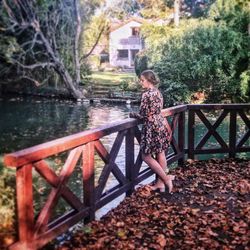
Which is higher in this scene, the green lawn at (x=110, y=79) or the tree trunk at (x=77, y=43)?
the tree trunk at (x=77, y=43)

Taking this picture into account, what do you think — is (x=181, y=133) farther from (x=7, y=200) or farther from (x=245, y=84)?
(x=245, y=84)

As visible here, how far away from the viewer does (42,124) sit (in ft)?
51.5

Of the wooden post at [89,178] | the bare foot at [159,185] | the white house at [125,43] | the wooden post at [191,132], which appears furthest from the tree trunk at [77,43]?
the white house at [125,43]

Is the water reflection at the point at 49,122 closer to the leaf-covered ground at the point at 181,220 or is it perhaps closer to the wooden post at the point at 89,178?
the leaf-covered ground at the point at 181,220

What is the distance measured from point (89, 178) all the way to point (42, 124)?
1141 centimetres

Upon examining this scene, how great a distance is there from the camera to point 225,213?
489 centimetres

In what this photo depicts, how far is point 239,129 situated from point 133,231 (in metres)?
10.0

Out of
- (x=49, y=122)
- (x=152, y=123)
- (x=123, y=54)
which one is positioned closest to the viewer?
(x=152, y=123)

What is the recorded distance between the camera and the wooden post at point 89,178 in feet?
14.9

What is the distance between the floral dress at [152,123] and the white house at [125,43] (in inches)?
1853

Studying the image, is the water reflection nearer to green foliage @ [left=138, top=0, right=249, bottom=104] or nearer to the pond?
the pond

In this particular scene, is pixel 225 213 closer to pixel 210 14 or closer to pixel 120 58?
pixel 210 14

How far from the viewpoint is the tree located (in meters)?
23.6

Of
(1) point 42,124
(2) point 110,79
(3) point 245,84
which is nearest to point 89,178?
(1) point 42,124
